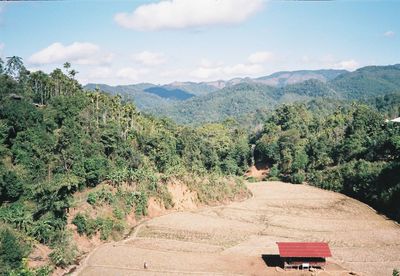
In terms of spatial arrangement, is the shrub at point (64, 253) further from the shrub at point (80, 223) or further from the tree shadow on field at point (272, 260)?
the tree shadow on field at point (272, 260)

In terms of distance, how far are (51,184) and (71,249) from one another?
8704 millimetres

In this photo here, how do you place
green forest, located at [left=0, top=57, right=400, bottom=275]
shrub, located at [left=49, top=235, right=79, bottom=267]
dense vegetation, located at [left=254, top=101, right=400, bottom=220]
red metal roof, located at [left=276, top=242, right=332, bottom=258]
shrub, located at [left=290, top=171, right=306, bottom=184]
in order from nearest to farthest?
red metal roof, located at [left=276, top=242, right=332, bottom=258] → shrub, located at [left=49, top=235, right=79, bottom=267] → green forest, located at [left=0, top=57, right=400, bottom=275] → dense vegetation, located at [left=254, top=101, right=400, bottom=220] → shrub, located at [left=290, top=171, right=306, bottom=184]

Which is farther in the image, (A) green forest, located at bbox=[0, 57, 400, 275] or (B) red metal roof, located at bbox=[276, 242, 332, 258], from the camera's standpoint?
(A) green forest, located at bbox=[0, 57, 400, 275]

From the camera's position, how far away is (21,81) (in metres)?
86.1

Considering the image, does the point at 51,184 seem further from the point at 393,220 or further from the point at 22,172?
the point at 393,220

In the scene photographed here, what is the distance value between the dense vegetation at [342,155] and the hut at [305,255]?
73.5 feet

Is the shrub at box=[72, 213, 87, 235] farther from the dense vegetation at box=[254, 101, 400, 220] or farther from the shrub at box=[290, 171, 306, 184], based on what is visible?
the shrub at box=[290, 171, 306, 184]

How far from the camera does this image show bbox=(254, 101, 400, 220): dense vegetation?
220 feet

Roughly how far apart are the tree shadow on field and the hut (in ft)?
3.23

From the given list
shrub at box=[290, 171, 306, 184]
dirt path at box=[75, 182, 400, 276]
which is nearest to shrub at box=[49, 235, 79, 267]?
dirt path at box=[75, 182, 400, 276]

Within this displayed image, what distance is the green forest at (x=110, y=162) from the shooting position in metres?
47.5

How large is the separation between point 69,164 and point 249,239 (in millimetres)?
27567

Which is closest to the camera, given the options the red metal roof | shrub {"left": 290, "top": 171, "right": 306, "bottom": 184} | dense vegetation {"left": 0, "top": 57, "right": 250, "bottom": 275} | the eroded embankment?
the red metal roof

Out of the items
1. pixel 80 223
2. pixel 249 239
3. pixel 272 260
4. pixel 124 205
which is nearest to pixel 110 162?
pixel 124 205
